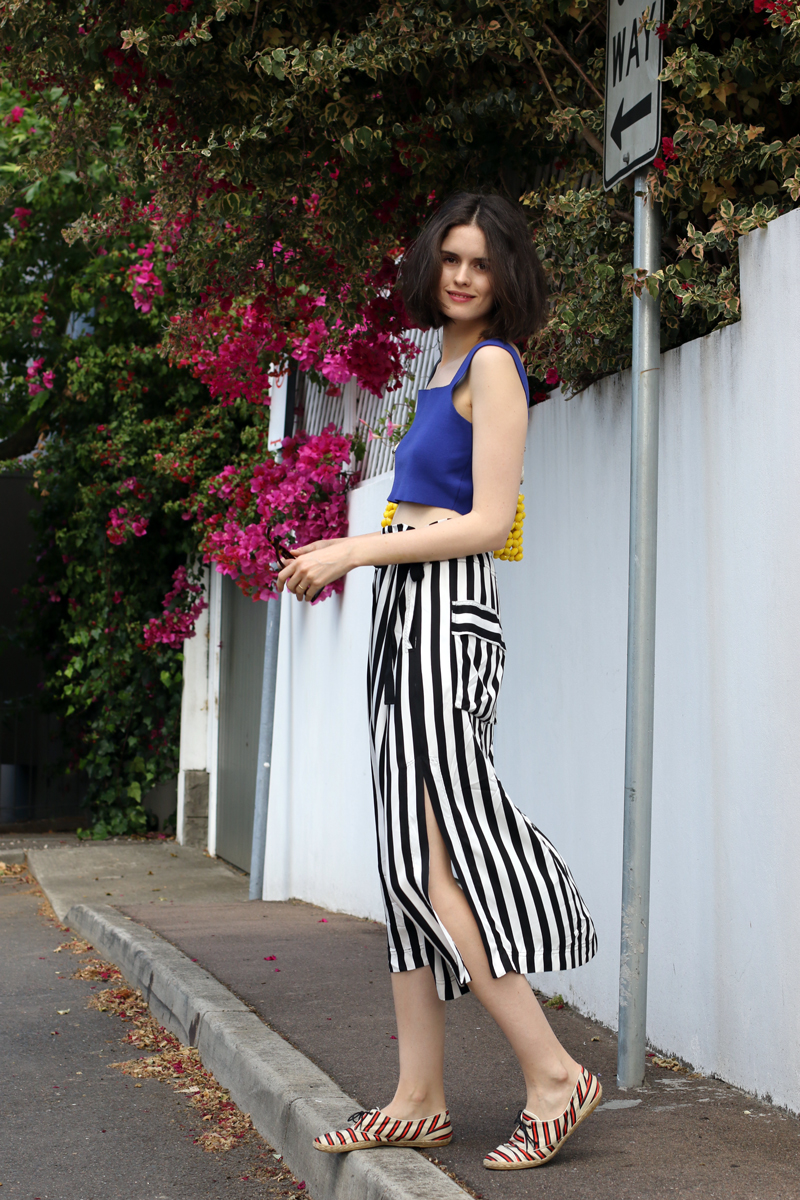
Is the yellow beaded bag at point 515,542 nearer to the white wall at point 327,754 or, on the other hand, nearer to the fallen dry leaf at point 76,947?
the white wall at point 327,754

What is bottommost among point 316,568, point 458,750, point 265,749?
point 265,749

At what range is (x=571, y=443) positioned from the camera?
3799 mm

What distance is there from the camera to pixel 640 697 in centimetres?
288

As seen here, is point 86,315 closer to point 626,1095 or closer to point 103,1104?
point 103,1104

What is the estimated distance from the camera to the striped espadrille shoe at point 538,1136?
7.80ft

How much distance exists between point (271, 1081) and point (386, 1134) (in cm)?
74

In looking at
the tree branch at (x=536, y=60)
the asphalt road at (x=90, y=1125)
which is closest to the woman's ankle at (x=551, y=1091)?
the asphalt road at (x=90, y=1125)

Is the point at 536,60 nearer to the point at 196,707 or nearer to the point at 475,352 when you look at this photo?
the point at 475,352

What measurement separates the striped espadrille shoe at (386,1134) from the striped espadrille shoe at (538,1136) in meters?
0.13

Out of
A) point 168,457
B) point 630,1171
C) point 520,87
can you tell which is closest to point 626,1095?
point 630,1171

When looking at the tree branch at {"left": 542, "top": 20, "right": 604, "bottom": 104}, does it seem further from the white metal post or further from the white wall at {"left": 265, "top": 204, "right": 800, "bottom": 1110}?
the white metal post

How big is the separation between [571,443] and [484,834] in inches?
68.5

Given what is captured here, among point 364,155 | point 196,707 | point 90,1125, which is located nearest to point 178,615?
point 196,707

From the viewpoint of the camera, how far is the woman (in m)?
2.35
